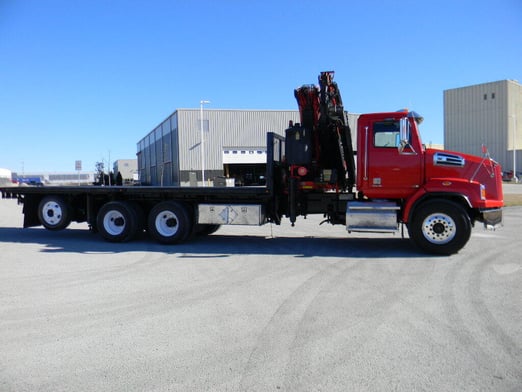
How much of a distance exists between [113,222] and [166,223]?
1512 mm

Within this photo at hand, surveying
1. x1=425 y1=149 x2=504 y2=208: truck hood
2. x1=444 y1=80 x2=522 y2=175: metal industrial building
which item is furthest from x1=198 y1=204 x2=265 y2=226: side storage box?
x1=444 y1=80 x2=522 y2=175: metal industrial building

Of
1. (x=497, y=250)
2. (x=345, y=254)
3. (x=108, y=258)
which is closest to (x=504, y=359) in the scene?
(x=345, y=254)

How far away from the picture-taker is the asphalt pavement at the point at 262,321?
342 centimetres

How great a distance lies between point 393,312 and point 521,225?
10.2 m

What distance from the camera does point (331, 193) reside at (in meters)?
9.65

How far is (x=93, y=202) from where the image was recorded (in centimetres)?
1115

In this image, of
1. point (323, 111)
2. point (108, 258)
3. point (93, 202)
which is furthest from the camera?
point (93, 202)

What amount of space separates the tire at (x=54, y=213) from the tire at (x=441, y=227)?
882 cm

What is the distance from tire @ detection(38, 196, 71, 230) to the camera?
36.7 feet

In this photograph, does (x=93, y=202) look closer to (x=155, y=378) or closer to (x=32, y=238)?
(x=32, y=238)

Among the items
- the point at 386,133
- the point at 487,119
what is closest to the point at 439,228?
the point at 386,133

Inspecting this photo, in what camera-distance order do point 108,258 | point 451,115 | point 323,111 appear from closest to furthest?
point 108,258
point 323,111
point 451,115

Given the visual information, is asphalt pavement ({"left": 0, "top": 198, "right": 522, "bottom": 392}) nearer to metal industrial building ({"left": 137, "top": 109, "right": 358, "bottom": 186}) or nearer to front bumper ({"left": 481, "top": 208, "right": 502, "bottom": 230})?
front bumper ({"left": 481, "top": 208, "right": 502, "bottom": 230})

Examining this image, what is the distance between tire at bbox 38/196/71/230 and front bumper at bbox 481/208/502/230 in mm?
10138
